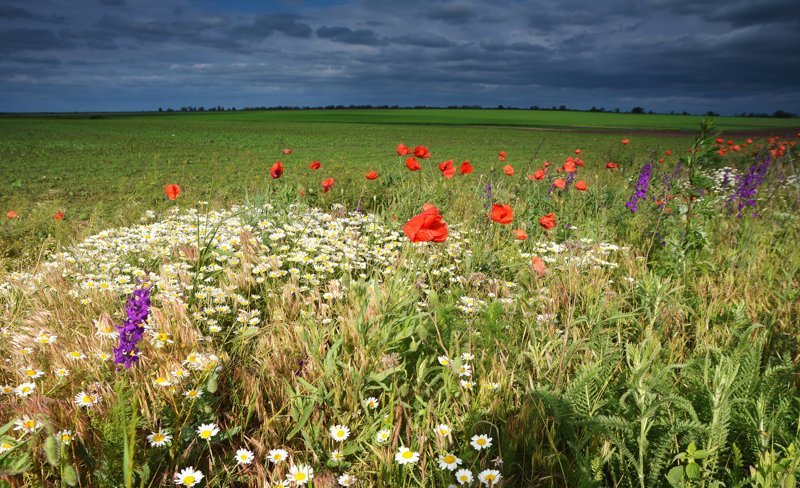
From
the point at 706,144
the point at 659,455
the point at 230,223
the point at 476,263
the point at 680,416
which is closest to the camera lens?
the point at 659,455

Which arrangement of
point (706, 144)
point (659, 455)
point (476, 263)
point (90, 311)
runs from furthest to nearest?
point (476, 263)
point (706, 144)
point (90, 311)
point (659, 455)

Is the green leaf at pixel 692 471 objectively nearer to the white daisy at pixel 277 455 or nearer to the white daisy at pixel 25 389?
the white daisy at pixel 277 455

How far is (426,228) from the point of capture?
2471 mm

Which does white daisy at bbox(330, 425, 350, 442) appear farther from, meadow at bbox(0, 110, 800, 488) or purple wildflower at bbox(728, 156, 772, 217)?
purple wildflower at bbox(728, 156, 772, 217)

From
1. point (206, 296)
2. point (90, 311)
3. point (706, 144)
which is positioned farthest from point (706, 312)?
point (90, 311)

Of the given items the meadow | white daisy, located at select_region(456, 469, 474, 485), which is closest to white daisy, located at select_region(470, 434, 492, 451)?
the meadow

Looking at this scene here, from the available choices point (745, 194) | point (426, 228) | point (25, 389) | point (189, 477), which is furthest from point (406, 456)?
point (745, 194)

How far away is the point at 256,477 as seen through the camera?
1.84 m

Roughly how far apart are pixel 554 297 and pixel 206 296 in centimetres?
234

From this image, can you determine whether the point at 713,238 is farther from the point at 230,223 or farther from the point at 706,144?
the point at 230,223

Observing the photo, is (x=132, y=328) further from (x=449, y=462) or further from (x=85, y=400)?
(x=449, y=462)

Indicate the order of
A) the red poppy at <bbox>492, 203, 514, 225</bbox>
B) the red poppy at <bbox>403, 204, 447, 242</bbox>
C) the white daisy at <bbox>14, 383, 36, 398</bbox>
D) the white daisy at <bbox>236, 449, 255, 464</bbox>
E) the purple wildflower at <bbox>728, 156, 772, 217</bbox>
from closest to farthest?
the white daisy at <bbox>236, 449, 255, 464</bbox> → the white daisy at <bbox>14, 383, 36, 398</bbox> → the red poppy at <bbox>403, 204, 447, 242</bbox> → the red poppy at <bbox>492, 203, 514, 225</bbox> → the purple wildflower at <bbox>728, 156, 772, 217</bbox>

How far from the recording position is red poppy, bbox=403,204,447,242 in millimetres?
2412

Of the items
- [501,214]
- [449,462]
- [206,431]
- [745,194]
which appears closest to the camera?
[449,462]
